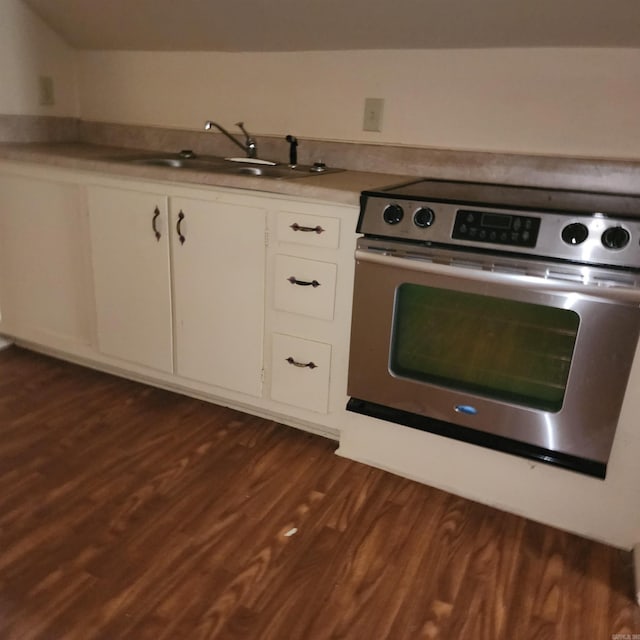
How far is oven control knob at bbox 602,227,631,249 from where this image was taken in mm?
1407

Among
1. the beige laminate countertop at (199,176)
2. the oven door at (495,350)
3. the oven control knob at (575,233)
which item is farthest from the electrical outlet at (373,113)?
the oven control knob at (575,233)

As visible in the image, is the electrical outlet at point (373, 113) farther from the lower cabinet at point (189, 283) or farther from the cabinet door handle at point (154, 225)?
the cabinet door handle at point (154, 225)

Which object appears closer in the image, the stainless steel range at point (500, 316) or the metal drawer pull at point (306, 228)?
the stainless steel range at point (500, 316)

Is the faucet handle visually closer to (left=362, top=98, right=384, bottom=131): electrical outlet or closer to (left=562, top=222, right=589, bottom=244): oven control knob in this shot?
(left=362, top=98, right=384, bottom=131): electrical outlet

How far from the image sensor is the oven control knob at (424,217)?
160 centimetres

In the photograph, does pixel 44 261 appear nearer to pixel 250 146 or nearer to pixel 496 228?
pixel 250 146

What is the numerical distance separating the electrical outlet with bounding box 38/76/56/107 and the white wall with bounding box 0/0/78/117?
15 millimetres

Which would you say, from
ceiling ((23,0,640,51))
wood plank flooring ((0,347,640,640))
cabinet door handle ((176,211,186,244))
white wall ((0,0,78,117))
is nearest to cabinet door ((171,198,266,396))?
cabinet door handle ((176,211,186,244))

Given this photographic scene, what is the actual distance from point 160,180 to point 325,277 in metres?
0.68

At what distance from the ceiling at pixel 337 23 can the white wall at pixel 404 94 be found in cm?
6

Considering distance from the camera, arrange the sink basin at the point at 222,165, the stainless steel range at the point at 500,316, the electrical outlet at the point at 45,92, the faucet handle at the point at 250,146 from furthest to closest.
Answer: the electrical outlet at the point at 45,92
the faucet handle at the point at 250,146
the sink basin at the point at 222,165
the stainless steel range at the point at 500,316

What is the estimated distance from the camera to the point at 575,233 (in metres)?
1.45

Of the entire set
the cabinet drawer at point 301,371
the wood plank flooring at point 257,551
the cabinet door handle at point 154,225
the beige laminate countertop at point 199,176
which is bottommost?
the wood plank flooring at point 257,551

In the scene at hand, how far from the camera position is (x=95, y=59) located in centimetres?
275
